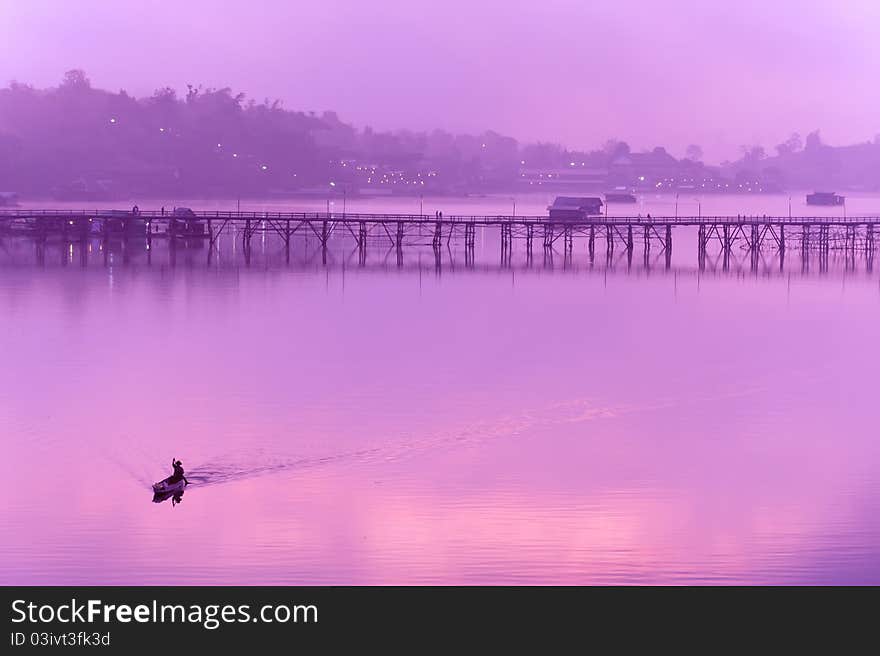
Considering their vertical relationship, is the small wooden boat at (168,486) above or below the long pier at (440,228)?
below

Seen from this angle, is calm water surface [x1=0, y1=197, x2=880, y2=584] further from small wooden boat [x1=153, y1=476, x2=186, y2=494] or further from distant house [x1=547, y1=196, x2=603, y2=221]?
Answer: distant house [x1=547, y1=196, x2=603, y2=221]

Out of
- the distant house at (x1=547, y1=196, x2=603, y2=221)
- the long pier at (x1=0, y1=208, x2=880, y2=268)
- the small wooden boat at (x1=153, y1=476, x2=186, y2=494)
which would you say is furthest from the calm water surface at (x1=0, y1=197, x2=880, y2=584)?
the distant house at (x1=547, y1=196, x2=603, y2=221)

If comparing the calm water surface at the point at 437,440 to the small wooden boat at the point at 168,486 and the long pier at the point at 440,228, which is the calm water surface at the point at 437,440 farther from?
the long pier at the point at 440,228

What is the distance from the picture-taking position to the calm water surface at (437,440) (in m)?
22.0

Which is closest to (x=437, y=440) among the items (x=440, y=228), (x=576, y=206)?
(x=440, y=228)

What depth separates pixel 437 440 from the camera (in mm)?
29688

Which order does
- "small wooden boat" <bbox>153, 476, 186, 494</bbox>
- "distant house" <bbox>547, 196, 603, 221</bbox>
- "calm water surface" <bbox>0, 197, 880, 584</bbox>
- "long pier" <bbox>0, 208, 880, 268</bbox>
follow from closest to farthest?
"calm water surface" <bbox>0, 197, 880, 584</bbox> → "small wooden boat" <bbox>153, 476, 186, 494</bbox> → "long pier" <bbox>0, 208, 880, 268</bbox> → "distant house" <bbox>547, 196, 603, 221</bbox>

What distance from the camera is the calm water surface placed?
865 inches

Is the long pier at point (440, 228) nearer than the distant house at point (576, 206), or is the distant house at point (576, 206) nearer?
the long pier at point (440, 228)

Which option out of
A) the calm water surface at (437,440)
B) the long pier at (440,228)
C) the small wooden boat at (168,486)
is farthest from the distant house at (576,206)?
the small wooden boat at (168,486)
